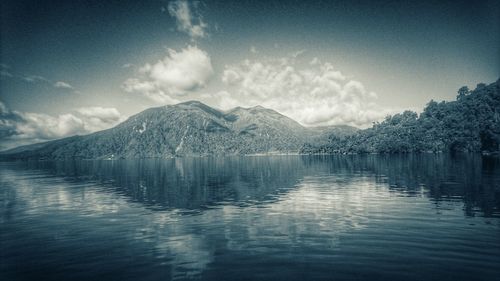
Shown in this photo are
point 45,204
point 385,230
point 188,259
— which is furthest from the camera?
point 45,204

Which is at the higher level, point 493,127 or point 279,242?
point 493,127

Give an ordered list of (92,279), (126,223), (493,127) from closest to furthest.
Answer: (92,279) < (126,223) < (493,127)

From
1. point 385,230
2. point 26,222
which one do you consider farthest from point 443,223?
point 26,222

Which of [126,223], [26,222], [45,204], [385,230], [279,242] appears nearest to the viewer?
[279,242]

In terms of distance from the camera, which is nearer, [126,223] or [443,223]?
[443,223]

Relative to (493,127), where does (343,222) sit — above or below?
below

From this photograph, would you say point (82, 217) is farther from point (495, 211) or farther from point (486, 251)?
point (495, 211)

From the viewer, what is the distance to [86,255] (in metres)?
22.2

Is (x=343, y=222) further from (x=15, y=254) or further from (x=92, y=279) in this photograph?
(x=15, y=254)

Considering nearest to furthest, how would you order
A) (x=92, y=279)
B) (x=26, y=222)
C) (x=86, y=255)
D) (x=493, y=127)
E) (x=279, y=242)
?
(x=92, y=279)
(x=86, y=255)
(x=279, y=242)
(x=26, y=222)
(x=493, y=127)

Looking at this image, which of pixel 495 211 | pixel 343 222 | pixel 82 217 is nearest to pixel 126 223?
pixel 82 217

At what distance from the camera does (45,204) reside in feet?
156

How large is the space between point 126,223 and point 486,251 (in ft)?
110

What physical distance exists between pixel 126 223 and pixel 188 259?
A: 1541 cm
